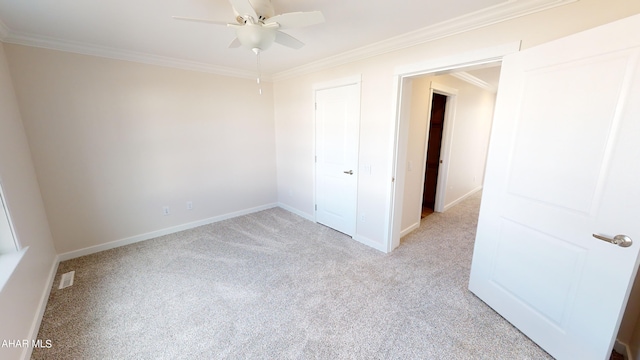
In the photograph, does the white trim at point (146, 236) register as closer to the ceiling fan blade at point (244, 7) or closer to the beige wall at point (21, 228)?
the beige wall at point (21, 228)

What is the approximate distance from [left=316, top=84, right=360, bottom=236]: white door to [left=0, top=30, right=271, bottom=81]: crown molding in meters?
1.53

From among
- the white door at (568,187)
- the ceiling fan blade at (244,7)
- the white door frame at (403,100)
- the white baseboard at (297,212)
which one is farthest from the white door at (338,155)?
the ceiling fan blade at (244,7)

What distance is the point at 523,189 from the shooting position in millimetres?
1664

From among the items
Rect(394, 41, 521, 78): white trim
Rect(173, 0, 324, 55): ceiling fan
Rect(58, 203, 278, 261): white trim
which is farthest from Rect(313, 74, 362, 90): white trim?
Rect(58, 203, 278, 261): white trim

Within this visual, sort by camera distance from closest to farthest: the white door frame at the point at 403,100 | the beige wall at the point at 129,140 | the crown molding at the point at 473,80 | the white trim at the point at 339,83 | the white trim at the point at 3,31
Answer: the white door frame at the point at 403,100 < the white trim at the point at 3,31 < the beige wall at the point at 129,140 < the white trim at the point at 339,83 < the crown molding at the point at 473,80

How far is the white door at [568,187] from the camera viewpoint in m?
1.22

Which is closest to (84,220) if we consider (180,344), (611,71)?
(180,344)

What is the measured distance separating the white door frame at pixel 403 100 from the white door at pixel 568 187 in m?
0.22

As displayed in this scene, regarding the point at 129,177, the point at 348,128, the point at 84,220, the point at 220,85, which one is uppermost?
the point at 220,85

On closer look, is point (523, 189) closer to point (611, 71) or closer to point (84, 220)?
point (611, 71)

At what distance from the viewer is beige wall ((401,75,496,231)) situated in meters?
3.26

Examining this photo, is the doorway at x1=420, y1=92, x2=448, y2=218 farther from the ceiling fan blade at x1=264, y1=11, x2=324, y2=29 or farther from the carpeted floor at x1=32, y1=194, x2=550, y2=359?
the ceiling fan blade at x1=264, y1=11, x2=324, y2=29

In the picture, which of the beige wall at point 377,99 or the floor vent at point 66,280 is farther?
the floor vent at point 66,280

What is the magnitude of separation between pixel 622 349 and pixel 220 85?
4.78m
